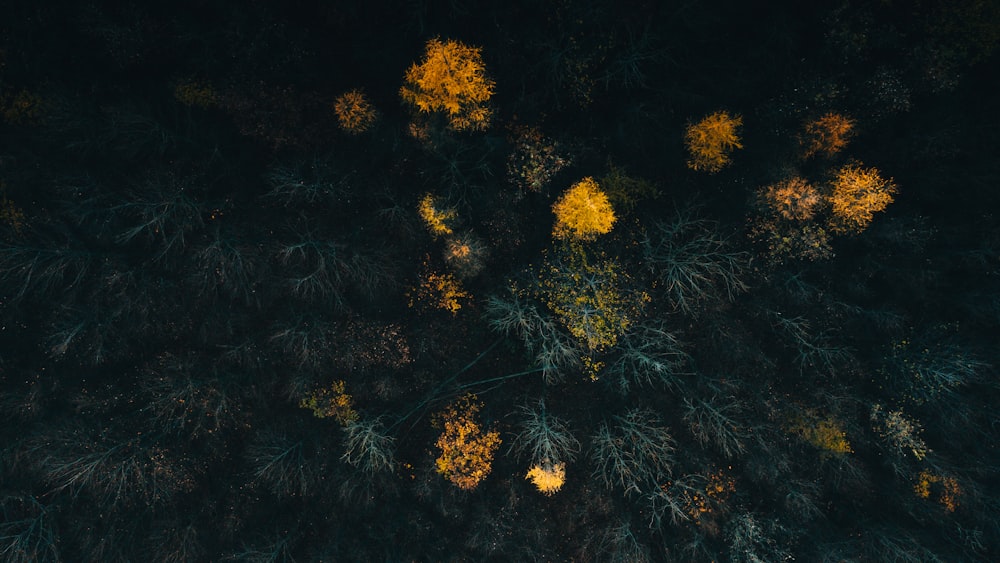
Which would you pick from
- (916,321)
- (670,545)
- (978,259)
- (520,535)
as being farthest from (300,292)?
(978,259)

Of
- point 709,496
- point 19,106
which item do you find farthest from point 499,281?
point 19,106

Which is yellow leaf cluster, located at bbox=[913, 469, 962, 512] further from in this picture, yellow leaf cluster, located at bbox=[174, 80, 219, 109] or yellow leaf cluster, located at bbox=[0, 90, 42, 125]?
yellow leaf cluster, located at bbox=[0, 90, 42, 125]

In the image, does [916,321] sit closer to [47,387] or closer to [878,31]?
[878,31]

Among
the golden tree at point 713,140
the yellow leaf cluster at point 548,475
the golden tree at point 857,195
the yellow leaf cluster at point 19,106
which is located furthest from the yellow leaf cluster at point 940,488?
the yellow leaf cluster at point 19,106

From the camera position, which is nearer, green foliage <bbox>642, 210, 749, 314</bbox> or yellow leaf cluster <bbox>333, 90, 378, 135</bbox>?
yellow leaf cluster <bbox>333, 90, 378, 135</bbox>

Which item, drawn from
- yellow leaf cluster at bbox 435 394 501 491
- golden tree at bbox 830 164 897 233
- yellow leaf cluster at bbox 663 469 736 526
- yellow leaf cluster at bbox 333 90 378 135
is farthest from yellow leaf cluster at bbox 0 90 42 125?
golden tree at bbox 830 164 897 233

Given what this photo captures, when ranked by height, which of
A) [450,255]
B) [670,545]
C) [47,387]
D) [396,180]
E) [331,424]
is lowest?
[670,545]

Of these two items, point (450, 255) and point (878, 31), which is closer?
point (878, 31)
